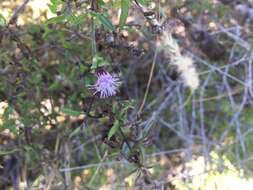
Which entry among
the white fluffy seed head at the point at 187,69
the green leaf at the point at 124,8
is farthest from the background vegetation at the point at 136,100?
the green leaf at the point at 124,8

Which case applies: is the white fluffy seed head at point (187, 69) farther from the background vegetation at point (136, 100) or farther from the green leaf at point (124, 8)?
the green leaf at point (124, 8)

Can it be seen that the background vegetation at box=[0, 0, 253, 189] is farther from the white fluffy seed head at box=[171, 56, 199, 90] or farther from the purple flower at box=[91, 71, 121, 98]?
the purple flower at box=[91, 71, 121, 98]

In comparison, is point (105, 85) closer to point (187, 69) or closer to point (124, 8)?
point (124, 8)

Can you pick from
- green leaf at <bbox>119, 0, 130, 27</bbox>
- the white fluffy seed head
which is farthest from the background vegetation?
green leaf at <bbox>119, 0, 130, 27</bbox>

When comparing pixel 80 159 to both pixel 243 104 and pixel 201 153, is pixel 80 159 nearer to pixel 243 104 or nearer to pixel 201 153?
pixel 201 153

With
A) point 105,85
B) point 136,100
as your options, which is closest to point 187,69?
point 136,100
